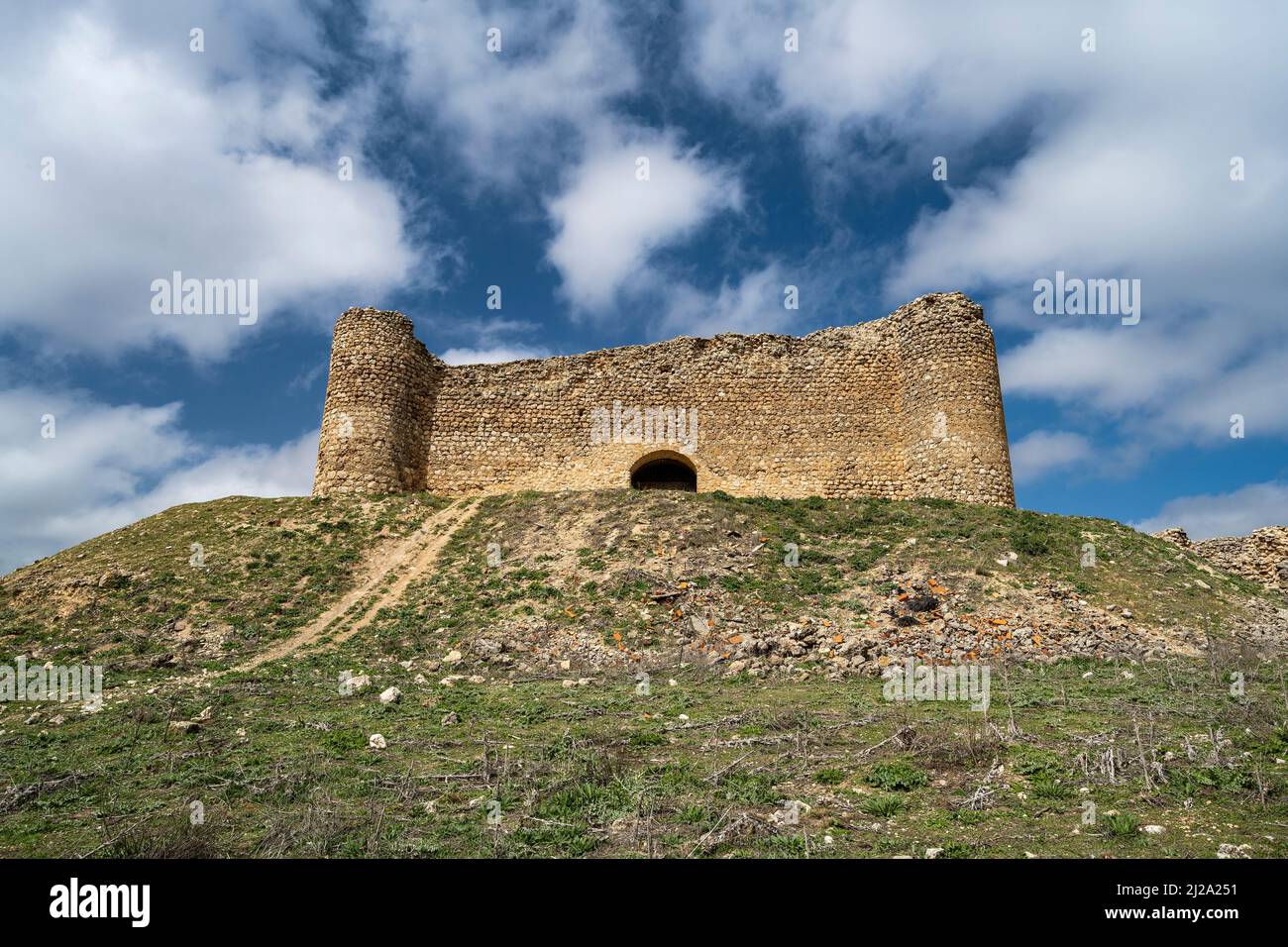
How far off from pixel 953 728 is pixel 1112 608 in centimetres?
852

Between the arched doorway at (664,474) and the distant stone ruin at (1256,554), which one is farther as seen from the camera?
the arched doorway at (664,474)

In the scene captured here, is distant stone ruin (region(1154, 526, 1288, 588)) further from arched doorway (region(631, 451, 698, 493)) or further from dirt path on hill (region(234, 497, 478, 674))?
dirt path on hill (region(234, 497, 478, 674))

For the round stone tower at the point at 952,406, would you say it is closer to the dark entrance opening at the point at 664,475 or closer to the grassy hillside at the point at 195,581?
the dark entrance opening at the point at 664,475

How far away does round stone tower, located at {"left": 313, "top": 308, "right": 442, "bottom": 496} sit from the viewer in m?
23.3

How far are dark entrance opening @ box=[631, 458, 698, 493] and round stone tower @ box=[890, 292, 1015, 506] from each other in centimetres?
740

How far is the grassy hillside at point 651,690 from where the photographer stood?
617cm

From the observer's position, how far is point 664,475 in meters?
27.0

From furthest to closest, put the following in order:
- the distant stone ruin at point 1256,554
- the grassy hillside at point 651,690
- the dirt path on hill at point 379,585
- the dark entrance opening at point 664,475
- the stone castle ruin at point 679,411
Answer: the dark entrance opening at point 664,475, the stone castle ruin at point 679,411, the distant stone ruin at point 1256,554, the dirt path on hill at point 379,585, the grassy hillside at point 651,690

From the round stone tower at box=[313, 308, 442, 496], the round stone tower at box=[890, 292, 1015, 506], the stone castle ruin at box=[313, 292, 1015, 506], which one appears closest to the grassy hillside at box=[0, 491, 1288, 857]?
the round stone tower at box=[313, 308, 442, 496]

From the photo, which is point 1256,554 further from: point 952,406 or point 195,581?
point 195,581

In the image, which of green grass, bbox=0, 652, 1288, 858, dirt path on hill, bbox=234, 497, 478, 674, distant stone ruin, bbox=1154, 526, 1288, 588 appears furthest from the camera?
distant stone ruin, bbox=1154, 526, 1288, 588

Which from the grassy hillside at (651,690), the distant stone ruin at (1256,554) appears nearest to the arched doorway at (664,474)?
the grassy hillside at (651,690)
